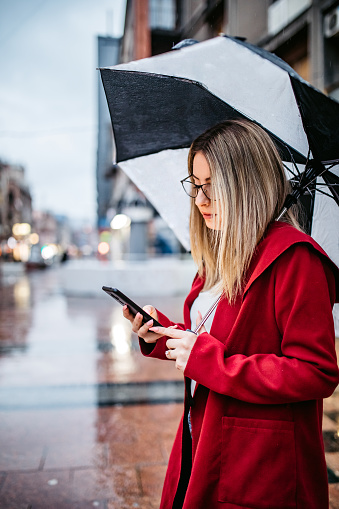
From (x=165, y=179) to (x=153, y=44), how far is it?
1992 cm

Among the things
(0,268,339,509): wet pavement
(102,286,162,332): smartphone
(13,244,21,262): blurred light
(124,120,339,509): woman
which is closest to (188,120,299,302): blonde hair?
(124,120,339,509): woman

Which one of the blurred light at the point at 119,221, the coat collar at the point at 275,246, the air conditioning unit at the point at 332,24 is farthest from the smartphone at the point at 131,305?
the blurred light at the point at 119,221

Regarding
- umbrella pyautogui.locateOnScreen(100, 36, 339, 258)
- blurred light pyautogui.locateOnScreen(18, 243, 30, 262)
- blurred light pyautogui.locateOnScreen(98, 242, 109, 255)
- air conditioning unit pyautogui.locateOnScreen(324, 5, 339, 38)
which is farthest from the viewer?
blurred light pyautogui.locateOnScreen(18, 243, 30, 262)

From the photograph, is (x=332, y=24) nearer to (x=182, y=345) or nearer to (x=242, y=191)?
(x=242, y=191)

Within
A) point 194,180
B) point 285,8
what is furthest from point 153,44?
point 194,180

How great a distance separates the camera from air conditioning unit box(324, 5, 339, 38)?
26.6 feet

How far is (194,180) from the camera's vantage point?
1589 millimetres

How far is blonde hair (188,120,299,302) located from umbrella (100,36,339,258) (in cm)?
38

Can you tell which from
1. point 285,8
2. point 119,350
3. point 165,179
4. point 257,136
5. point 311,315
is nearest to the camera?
point 311,315

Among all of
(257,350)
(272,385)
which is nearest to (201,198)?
(257,350)

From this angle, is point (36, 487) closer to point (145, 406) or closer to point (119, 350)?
point (145, 406)

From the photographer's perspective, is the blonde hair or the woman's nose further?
the woman's nose

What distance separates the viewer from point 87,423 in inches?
153

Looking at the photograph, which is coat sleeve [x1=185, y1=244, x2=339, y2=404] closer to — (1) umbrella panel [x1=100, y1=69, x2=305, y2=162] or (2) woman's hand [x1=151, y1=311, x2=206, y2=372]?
(2) woman's hand [x1=151, y1=311, x2=206, y2=372]
